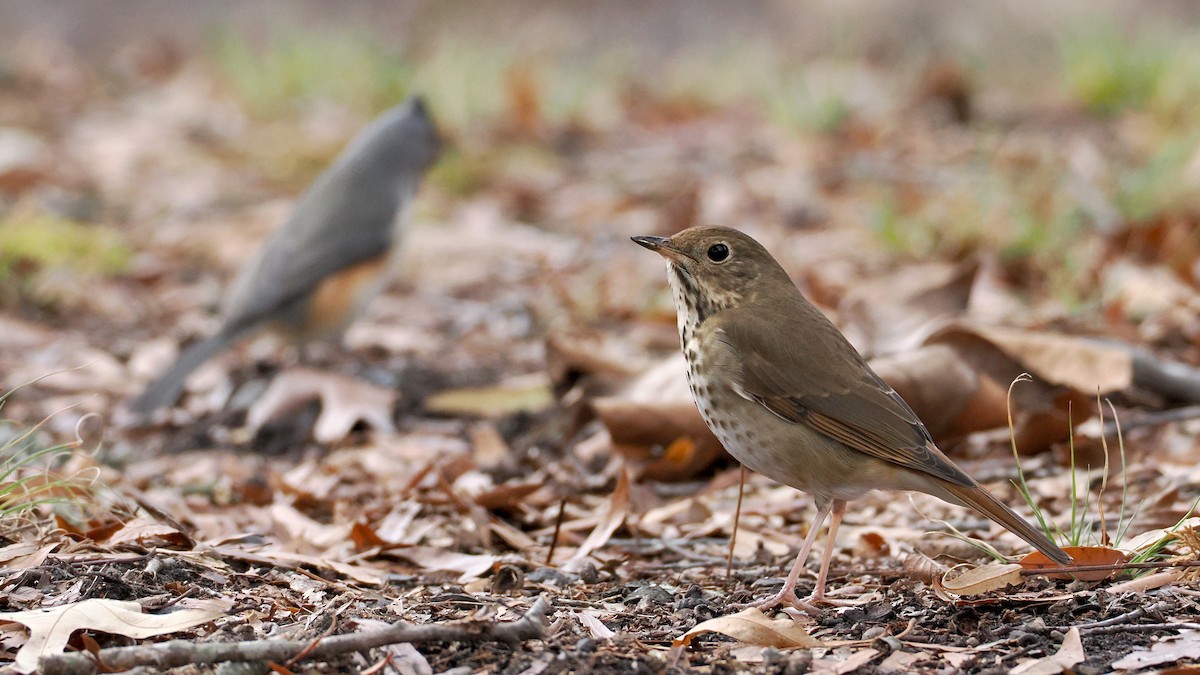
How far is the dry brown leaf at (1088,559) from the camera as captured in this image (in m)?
3.73

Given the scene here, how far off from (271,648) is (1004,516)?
2.08 metres

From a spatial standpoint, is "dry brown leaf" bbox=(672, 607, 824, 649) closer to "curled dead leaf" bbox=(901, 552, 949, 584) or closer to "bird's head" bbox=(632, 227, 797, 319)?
"curled dead leaf" bbox=(901, 552, 949, 584)

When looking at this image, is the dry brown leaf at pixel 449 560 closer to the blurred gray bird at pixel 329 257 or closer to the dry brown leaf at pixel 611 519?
the dry brown leaf at pixel 611 519

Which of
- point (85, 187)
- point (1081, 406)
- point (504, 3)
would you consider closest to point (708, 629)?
point (1081, 406)

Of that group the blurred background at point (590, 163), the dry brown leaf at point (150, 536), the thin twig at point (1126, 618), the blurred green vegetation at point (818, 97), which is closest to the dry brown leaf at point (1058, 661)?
the thin twig at point (1126, 618)

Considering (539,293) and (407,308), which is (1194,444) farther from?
(407,308)

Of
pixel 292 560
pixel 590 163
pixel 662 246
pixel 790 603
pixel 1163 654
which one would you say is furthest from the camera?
pixel 590 163

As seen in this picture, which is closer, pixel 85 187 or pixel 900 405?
pixel 900 405

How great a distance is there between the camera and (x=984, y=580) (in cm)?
367

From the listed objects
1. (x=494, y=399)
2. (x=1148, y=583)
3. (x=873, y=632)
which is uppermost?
(x=1148, y=583)

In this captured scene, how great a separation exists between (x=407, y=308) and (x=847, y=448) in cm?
573

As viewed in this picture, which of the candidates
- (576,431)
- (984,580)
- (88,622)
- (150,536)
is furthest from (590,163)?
(88,622)

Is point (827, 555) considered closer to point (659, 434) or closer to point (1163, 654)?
point (1163, 654)

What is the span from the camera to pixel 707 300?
4543 millimetres
